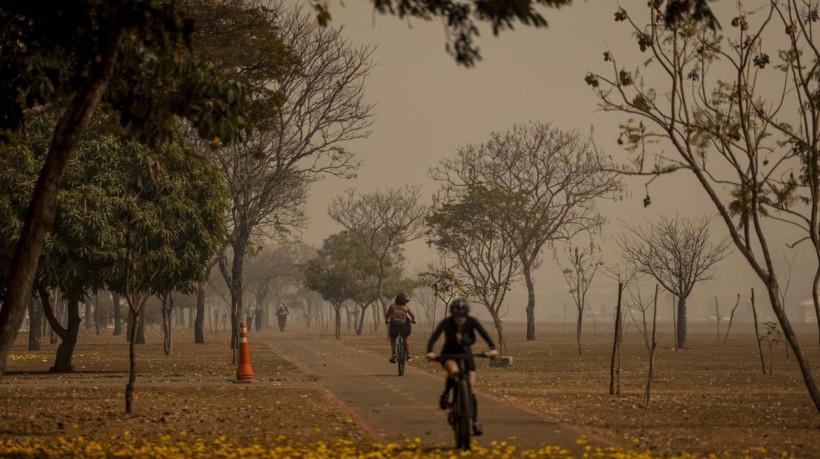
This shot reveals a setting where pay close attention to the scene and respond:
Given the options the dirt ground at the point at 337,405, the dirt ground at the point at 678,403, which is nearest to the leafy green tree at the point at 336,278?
the dirt ground at the point at 678,403

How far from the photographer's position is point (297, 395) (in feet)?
60.2

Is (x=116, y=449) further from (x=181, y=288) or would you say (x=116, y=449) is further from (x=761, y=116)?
(x=181, y=288)

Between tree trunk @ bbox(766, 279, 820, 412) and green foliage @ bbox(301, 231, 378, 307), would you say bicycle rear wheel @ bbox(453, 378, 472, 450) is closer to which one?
tree trunk @ bbox(766, 279, 820, 412)

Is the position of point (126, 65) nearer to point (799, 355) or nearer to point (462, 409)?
point (462, 409)

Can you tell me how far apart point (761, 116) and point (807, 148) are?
842mm

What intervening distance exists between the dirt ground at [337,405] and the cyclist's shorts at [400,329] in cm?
197

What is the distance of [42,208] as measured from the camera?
430 inches

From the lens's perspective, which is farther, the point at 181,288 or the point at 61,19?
the point at 181,288

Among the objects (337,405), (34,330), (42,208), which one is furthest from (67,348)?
(34,330)

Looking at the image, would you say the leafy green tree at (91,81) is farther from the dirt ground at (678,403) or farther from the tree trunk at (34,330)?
the tree trunk at (34,330)

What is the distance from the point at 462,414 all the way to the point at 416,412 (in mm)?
4209

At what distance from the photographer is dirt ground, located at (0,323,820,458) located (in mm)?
12883

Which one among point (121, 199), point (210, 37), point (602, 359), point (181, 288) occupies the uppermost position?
point (210, 37)

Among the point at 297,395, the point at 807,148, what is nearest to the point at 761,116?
the point at 807,148
